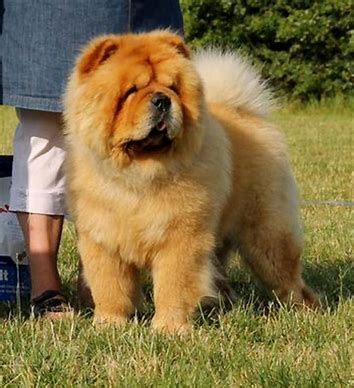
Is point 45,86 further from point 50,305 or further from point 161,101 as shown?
point 50,305

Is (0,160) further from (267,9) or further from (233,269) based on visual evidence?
(267,9)

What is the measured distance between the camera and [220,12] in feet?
57.6

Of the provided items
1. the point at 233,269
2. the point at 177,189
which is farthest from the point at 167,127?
the point at 233,269

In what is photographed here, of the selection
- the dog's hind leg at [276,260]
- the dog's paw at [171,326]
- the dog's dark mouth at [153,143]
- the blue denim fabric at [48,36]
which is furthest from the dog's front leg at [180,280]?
the blue denim fabric at [48,36]

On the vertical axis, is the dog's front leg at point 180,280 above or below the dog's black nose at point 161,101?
below

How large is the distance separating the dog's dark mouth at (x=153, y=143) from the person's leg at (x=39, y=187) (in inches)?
22.1

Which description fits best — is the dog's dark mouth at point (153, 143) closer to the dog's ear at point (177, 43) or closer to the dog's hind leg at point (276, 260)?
the dog's ear at point (177, 43)

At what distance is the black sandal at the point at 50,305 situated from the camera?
3.23 meters

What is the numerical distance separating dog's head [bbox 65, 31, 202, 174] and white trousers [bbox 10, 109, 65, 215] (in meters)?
0.38

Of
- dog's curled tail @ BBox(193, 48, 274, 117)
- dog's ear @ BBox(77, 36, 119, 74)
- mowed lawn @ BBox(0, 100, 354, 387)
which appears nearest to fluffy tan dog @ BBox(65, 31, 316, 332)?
dog's ear @ BBox(77, 36, 119, 74)

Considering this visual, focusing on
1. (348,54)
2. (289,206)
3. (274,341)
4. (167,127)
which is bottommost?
(348,54)

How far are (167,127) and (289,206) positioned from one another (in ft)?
2.75

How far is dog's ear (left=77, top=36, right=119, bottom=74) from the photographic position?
113 inches

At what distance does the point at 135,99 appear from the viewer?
2783mm
